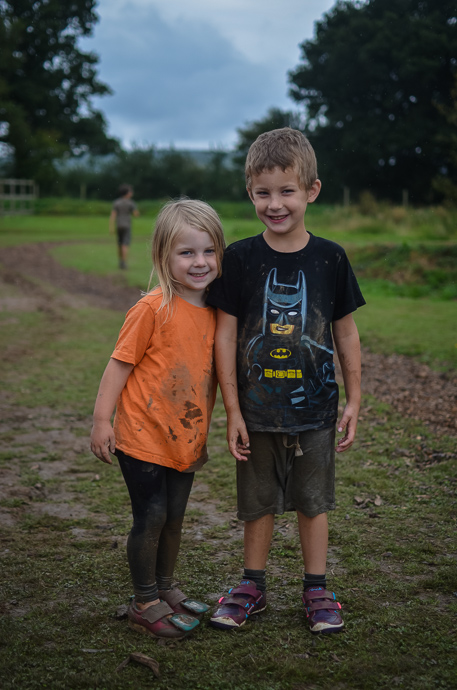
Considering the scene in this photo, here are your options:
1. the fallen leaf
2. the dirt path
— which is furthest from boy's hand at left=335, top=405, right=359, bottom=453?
the dirt path

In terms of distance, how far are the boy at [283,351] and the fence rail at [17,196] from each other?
3699 cm

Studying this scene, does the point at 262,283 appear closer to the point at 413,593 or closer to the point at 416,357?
the point at 413,593

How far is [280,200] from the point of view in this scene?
2.46 m

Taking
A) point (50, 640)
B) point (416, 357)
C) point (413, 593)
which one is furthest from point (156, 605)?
point (416, 357)

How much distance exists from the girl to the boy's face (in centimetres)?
21

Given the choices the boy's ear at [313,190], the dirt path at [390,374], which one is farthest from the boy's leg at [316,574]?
the dirt path at [390,374]

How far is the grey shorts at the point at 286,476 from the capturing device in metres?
2.58

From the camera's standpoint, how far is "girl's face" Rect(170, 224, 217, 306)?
2510 mm

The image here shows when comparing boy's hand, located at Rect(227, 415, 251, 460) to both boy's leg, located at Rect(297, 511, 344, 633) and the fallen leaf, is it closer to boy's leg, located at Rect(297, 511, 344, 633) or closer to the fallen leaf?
boy's leg, located at Rect(297, 511, 344, 633)

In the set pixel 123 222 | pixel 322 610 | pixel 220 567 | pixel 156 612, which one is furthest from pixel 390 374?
pixel 123 222

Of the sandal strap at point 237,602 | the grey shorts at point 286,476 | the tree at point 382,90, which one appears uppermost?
the tree at point 382,90

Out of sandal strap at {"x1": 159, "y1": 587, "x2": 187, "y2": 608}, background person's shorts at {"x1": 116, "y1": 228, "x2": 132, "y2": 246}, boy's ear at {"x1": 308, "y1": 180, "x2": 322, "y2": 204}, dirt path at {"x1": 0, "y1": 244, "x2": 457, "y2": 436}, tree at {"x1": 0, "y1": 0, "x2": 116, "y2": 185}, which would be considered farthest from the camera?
tree at {"x1": 0, "y1": 0, "x2": 116, "y2": 185}

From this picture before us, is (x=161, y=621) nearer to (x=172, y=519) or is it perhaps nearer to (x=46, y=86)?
(x=172, y=519)

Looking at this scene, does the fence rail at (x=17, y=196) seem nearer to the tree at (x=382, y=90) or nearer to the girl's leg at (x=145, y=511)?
the tree at (x=382, y=90)
